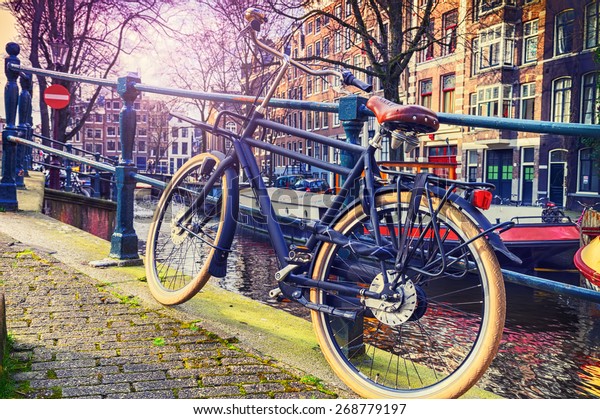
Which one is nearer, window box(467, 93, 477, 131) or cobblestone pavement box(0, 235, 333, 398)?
cobblestone pavement box(0, 235, 333, 398)

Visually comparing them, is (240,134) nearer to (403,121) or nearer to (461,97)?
(403,121)

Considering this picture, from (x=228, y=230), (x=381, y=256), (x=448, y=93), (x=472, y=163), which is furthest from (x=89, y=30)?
(x=472, y=163)

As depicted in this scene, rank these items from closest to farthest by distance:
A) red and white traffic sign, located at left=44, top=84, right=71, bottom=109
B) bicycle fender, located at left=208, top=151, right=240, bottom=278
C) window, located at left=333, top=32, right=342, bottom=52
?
bicycle fender, located at left=208, top=151, right=240, bottom=278, red and white traffic sign, located at left=44, top=84, right=71, bottom=109, window, located at left=333, top=32, right=342, bottom=52

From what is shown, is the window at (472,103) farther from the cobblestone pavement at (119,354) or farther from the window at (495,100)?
the cobblestone pavement at (119,354)

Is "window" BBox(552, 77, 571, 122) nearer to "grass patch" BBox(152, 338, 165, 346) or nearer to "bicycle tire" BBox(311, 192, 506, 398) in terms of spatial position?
"bicycle tire" BBox(311, 192, 506, 398)

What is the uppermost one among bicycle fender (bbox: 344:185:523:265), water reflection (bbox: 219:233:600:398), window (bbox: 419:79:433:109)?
window (bbox: 419:79:433:109)

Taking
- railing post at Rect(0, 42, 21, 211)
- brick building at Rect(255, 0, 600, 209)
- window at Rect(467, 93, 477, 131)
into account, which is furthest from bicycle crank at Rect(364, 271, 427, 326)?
window at Rect(467, 93, 477, 131)

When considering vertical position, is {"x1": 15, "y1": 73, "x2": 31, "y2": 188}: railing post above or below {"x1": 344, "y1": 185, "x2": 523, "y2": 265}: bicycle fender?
above

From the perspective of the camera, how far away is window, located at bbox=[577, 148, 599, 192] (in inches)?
769

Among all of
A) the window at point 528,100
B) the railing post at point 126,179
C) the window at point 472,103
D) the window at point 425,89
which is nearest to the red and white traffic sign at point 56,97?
the railing post at point 126,179

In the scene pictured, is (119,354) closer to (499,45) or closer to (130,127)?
(130,127)

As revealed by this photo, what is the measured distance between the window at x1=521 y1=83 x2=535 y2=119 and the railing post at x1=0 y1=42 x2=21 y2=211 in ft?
68.2

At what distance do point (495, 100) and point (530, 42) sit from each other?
2.57m

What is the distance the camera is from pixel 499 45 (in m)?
24.3
